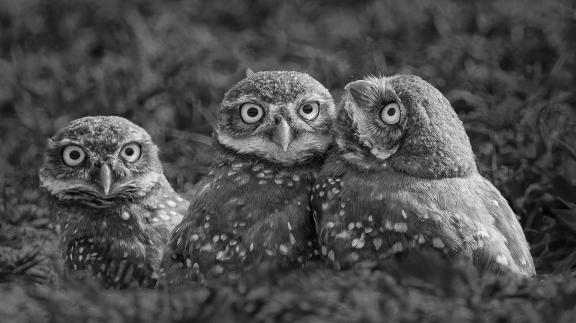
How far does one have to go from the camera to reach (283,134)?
328 cm

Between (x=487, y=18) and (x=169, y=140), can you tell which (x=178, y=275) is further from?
(x=487, y=18)

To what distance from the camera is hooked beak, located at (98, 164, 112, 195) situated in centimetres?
373

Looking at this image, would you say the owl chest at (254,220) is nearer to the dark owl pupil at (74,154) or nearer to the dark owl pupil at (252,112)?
the dark owl pupil at (252,112)

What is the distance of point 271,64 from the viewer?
624 cm

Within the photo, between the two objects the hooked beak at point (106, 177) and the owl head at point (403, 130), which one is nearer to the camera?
the owl head at point (403, 130)

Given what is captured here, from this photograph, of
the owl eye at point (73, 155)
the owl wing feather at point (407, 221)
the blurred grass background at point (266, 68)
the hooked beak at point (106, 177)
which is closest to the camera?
the owl wing feather at point (407, 221)

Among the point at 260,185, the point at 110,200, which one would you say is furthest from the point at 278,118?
the point at 110,200

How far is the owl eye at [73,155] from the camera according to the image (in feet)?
12.7

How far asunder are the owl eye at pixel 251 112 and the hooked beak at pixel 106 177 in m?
0.70

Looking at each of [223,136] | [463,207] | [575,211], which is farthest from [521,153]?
[223,136]

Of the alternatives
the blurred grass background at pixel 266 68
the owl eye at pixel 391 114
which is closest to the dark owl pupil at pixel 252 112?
the owl eye at pixel 391 114

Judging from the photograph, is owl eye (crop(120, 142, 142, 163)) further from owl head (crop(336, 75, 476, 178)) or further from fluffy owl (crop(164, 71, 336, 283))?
owl head (crop(336, 75, 476, 178))

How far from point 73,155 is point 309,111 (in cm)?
113

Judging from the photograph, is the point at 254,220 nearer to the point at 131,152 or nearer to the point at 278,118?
the point at 278,118
